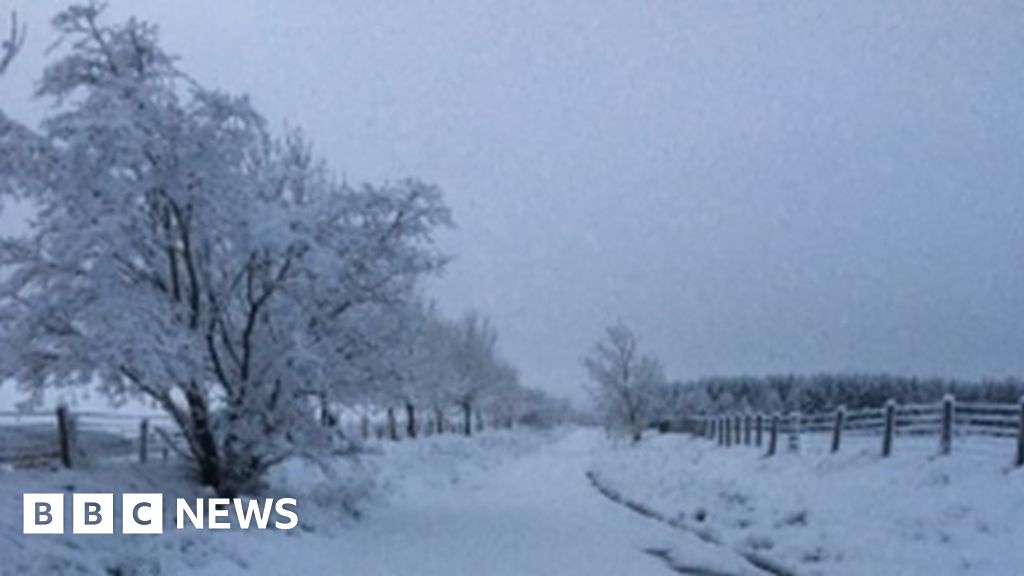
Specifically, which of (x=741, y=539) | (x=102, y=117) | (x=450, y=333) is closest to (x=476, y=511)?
(x=741, y=539)

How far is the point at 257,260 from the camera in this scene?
74.9 ft

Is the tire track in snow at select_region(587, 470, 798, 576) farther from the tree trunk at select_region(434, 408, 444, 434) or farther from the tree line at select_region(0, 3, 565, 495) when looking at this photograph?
the tree trunk at select_region(434, 408, 444, 434)

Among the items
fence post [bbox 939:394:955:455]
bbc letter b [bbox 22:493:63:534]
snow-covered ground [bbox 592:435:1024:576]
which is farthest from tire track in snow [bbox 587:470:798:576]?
bbc letter b [bbox 22:493:63:534]

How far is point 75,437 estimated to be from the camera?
947 inches

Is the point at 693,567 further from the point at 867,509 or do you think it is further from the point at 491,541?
the point at 867,509

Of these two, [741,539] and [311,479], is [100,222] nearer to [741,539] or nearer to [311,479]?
[311,479]

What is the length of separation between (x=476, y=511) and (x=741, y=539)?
808 cm

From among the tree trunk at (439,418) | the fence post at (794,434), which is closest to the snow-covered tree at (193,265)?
the fence post at (794,434)

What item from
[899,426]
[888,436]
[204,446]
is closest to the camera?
[204,446]

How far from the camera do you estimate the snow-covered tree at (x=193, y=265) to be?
19.5 meters

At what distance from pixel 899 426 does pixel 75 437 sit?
2003cm

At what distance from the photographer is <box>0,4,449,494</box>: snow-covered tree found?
19516 mm

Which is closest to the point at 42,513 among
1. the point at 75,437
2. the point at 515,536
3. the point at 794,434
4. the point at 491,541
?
the point at 491,541

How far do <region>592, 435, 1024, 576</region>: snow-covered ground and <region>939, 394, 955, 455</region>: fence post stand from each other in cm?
23
